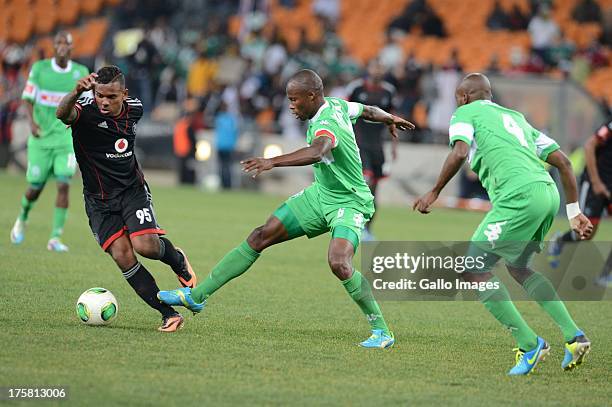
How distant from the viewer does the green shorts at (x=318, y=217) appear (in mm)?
8023

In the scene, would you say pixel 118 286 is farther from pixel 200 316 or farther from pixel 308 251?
pixel 308 251

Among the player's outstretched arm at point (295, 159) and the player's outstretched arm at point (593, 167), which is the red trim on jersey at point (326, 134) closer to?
the player's outstretched arm at point (295, 159)

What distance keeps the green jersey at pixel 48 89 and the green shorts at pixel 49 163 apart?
0.10 meters

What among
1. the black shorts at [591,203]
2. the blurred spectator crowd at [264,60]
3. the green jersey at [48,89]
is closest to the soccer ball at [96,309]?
the green jersey at [48,89]

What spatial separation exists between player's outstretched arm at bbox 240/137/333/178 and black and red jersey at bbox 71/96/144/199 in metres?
1.62

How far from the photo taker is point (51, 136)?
1275 cm

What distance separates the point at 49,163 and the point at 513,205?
7239mm

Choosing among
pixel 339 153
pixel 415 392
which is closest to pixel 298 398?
pixel 415 392

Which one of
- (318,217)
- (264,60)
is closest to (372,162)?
(318,217)

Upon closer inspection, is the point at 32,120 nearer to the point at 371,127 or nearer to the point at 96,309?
the point at 96,309

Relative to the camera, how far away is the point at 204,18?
3084 cm

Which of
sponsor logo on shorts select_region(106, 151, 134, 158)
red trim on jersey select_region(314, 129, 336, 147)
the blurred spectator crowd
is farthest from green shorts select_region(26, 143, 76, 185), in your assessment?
the blurred spectator crowd

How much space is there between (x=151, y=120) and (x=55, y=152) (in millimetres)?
13014

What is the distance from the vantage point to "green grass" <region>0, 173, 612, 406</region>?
6.29 meters
